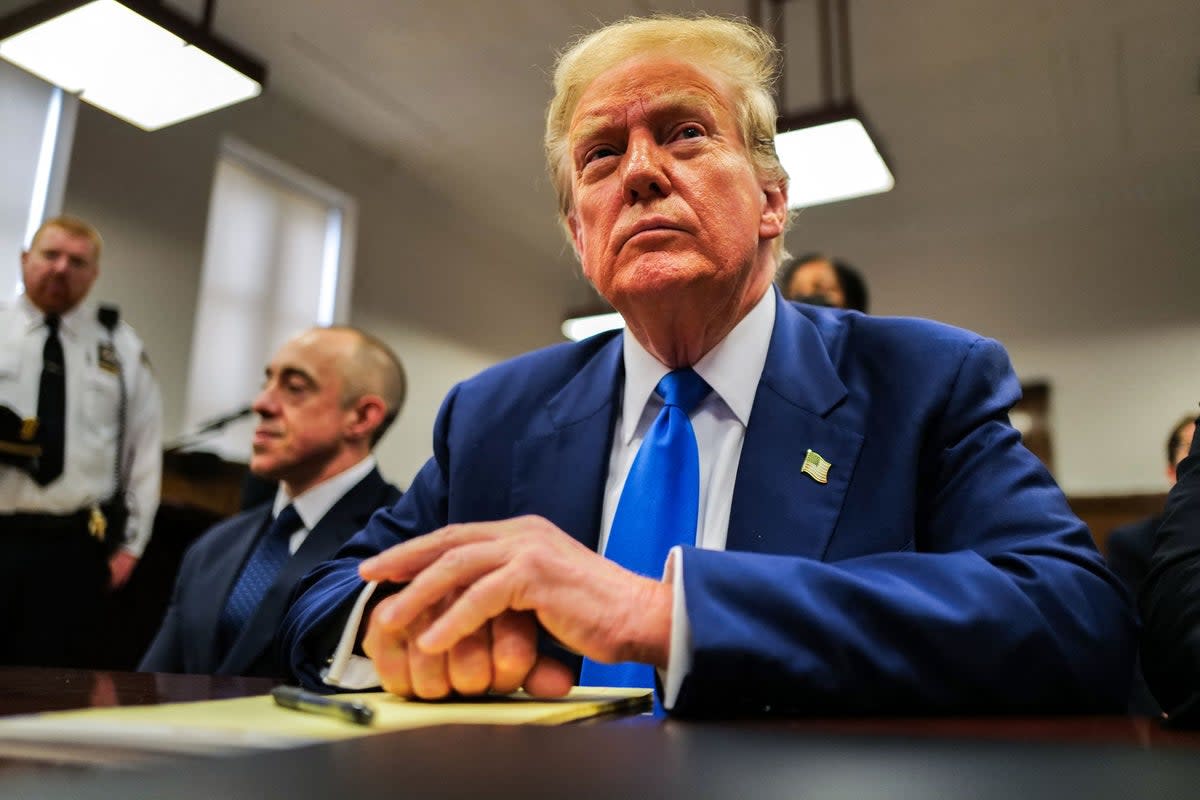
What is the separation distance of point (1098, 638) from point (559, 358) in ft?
2.45

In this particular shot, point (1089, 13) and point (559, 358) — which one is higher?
Answer: point (1089, 13)

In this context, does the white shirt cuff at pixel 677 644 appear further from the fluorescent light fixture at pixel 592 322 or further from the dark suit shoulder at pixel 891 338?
the fluorescent light fixture at pixel 592 322

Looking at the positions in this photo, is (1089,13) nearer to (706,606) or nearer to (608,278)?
(608,278)

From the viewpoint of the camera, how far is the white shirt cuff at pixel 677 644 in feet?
2.03

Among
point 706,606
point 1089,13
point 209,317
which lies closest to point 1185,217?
point 1089,13

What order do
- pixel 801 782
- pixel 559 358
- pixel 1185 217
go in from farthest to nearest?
pixel 1185 217, pixel 559 358, pixel 801 782

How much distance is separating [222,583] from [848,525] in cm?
157

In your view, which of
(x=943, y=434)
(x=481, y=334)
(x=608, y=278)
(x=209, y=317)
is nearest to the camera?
(x=943, y=434)

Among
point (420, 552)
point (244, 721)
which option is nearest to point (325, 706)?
point (244, 721)

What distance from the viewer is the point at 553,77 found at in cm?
134

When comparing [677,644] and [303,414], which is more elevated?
[303,414]

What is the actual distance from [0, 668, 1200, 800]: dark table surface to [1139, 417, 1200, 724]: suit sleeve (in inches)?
5.7

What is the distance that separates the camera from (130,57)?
3332 mm

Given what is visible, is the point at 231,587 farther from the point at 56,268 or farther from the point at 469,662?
the point at 56,268
